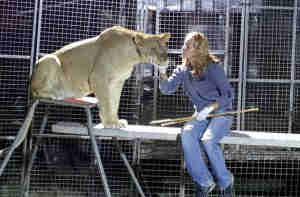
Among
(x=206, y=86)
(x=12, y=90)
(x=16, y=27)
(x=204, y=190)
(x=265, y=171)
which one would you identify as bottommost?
(x=265, y=171)

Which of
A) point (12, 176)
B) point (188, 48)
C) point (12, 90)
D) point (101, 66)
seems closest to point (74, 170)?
point (12, 176)

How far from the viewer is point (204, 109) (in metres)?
3.80

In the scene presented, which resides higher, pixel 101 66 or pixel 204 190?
pixel 101 66

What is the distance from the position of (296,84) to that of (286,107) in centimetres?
25

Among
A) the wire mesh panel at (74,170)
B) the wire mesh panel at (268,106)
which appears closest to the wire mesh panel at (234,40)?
the wire mesh panel at (268,106)

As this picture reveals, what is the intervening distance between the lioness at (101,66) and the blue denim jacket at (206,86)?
18 centimetres

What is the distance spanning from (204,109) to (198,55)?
0.39m

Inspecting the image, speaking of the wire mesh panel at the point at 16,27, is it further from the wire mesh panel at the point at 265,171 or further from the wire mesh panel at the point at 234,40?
the wire mesh panel at the point at 265,171

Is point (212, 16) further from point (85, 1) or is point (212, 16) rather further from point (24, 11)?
point (24, 11)

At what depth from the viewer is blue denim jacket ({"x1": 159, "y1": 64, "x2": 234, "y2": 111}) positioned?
12.6 feet

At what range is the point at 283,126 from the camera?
5199 mm

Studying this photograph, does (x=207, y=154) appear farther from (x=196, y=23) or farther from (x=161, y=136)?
(x=196, y=23)

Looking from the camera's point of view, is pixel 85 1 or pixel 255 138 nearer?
pixel 255 138

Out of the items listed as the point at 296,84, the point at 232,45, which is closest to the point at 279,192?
the point at 296,84
